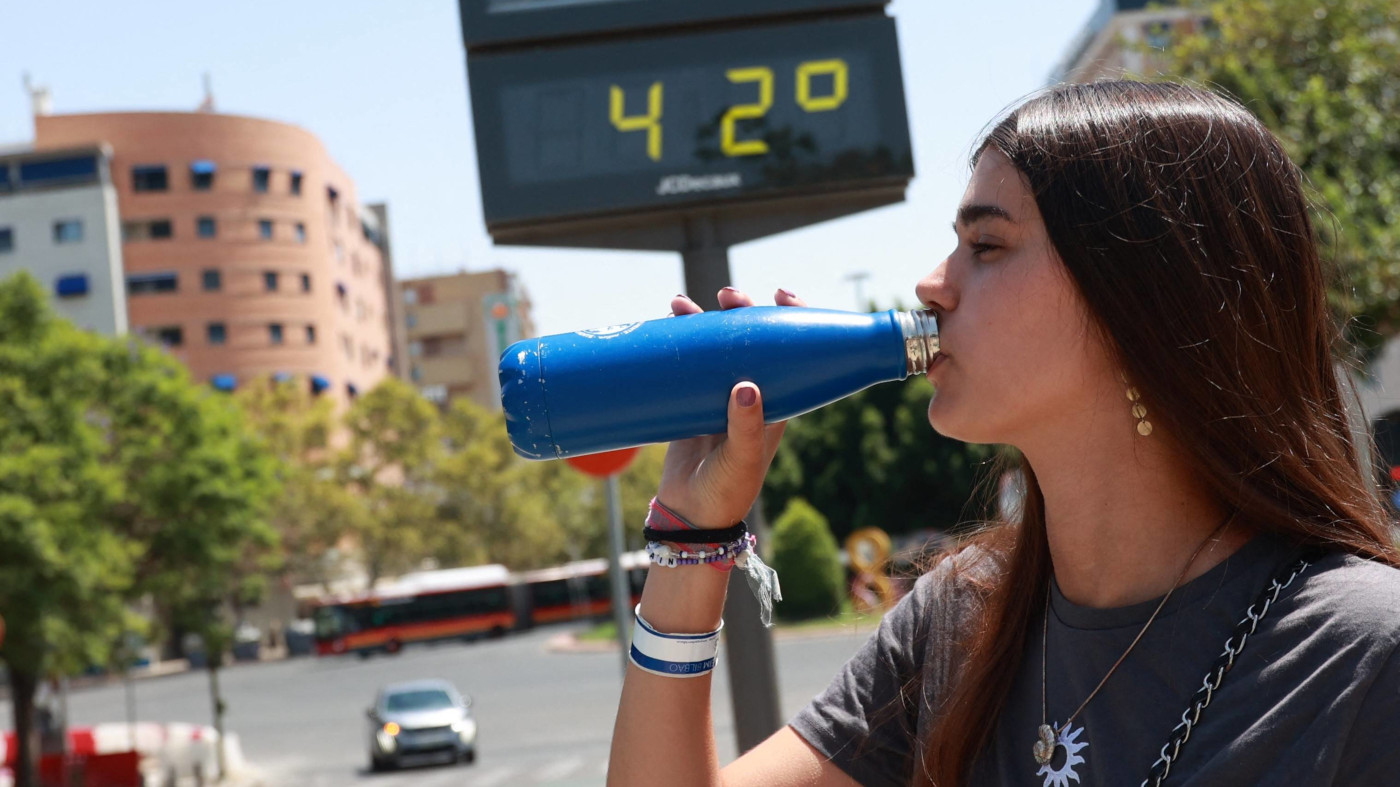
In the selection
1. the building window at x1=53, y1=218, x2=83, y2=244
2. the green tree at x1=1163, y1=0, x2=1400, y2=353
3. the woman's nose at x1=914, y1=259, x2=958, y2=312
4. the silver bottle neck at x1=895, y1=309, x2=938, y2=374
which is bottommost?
the silver bottle neck at x1=895, y1=309, x2=938, y2=374

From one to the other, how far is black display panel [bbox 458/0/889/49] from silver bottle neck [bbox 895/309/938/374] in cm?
225

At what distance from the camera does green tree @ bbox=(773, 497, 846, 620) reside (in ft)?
125

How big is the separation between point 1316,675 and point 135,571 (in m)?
24.5

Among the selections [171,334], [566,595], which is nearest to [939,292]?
[566,595]

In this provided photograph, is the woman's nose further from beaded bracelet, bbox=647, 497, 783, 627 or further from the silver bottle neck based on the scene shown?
beaded bracelet, bbox=647, 497, 783, 627

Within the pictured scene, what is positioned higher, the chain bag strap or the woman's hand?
the woman's hand

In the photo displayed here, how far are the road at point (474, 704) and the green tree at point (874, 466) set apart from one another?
7.53 m

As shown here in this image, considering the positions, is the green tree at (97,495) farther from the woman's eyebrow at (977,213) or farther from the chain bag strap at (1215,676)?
the chain bag strap at (1215,676)

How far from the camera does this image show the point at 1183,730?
61.1 inches

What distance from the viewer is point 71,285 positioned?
69.3 m

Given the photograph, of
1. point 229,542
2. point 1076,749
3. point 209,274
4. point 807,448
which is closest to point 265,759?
point 229,542

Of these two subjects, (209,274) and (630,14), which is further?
(209,274)

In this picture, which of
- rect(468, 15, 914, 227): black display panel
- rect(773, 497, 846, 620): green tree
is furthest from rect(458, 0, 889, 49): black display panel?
rect(773, 497, 846, 620): green tree

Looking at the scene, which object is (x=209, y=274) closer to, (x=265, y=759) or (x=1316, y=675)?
(x=265, y=759)
